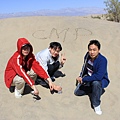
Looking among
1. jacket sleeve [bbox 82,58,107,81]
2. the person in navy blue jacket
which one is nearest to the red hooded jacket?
the person in navy blue jacket

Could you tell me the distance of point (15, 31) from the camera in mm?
7156

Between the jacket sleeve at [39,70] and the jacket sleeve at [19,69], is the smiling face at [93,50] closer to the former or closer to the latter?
the jacket sleeve at [39,70]

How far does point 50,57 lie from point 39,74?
43cm

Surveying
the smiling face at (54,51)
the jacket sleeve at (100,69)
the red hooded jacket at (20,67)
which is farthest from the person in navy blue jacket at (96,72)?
the red hooded jacket at (20,67)

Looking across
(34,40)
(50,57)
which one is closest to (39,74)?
(50,57)

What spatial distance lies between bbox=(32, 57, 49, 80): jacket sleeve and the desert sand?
40 cm

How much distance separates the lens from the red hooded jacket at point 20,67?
3.31m

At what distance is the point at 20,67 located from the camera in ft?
11.0

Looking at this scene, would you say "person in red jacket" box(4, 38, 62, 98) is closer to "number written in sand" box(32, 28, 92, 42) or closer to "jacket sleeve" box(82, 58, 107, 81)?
"jacket sleeve" box(82, 58, 107, 81)

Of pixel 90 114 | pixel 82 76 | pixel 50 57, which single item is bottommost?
pixel 90 114

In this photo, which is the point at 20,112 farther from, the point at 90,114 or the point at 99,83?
the point at 99,83

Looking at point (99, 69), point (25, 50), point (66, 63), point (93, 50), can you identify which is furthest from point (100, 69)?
point (66, 63)

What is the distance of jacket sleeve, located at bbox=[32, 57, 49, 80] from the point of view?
3606mm

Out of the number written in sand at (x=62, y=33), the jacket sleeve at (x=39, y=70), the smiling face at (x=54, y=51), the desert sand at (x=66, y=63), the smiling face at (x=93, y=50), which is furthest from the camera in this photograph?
the number written in sand at (x=62, y=33)
